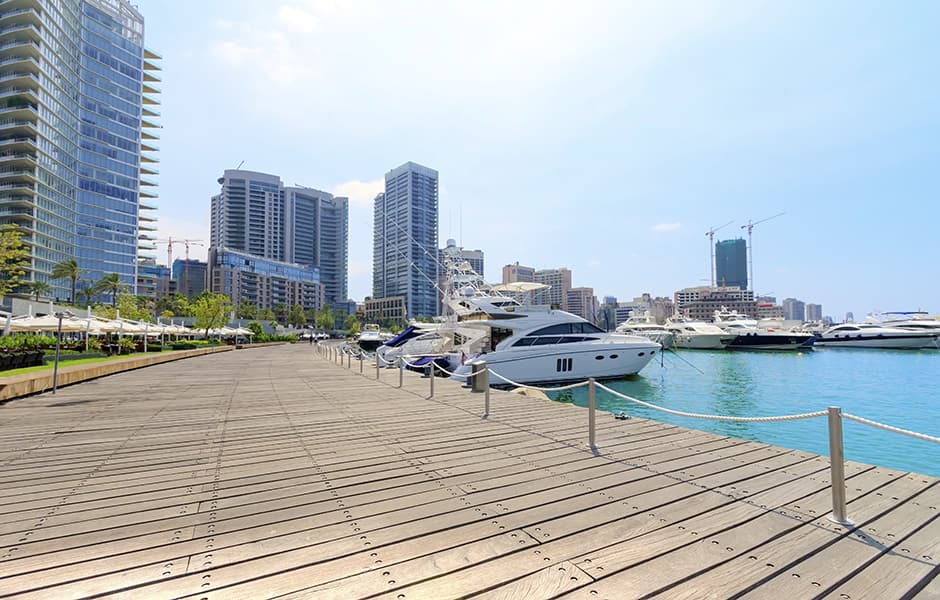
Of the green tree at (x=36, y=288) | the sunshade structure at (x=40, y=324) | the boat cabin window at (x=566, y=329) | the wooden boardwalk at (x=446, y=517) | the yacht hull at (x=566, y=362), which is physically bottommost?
the yacht hull at (x=566, y=362)

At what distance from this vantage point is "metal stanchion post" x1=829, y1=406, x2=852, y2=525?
3.43 metres

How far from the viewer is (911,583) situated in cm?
263

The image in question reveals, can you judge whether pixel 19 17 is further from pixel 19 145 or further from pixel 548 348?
pixel 548 348

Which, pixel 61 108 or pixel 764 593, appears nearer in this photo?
pixel 764 593

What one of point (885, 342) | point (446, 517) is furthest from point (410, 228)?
point (446, 517)

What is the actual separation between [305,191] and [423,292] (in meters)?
70.2

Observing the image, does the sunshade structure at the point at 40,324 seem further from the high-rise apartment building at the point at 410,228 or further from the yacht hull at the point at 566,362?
the high-rise apartment building at the point at 410,228

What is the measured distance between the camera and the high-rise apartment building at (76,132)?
66250 mm

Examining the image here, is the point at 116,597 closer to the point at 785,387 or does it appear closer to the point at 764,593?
the point at 764,593

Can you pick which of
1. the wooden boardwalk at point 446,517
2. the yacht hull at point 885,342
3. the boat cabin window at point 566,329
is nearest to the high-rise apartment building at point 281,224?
the boat cabin window at point 566,329

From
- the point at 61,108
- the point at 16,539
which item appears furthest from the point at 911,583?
the point at 61,108

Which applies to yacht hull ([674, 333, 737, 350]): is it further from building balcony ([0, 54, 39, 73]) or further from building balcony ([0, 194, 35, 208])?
building balcony ([0, 54, 39, 73])

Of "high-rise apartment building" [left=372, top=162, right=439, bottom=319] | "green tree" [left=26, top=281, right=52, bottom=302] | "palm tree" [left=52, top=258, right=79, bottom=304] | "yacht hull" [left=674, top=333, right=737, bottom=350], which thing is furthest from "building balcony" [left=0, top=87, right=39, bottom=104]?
"yacht hull" [left=674, top=333, right=737, bottom=350]

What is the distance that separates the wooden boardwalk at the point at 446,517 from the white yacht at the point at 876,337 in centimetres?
7236
